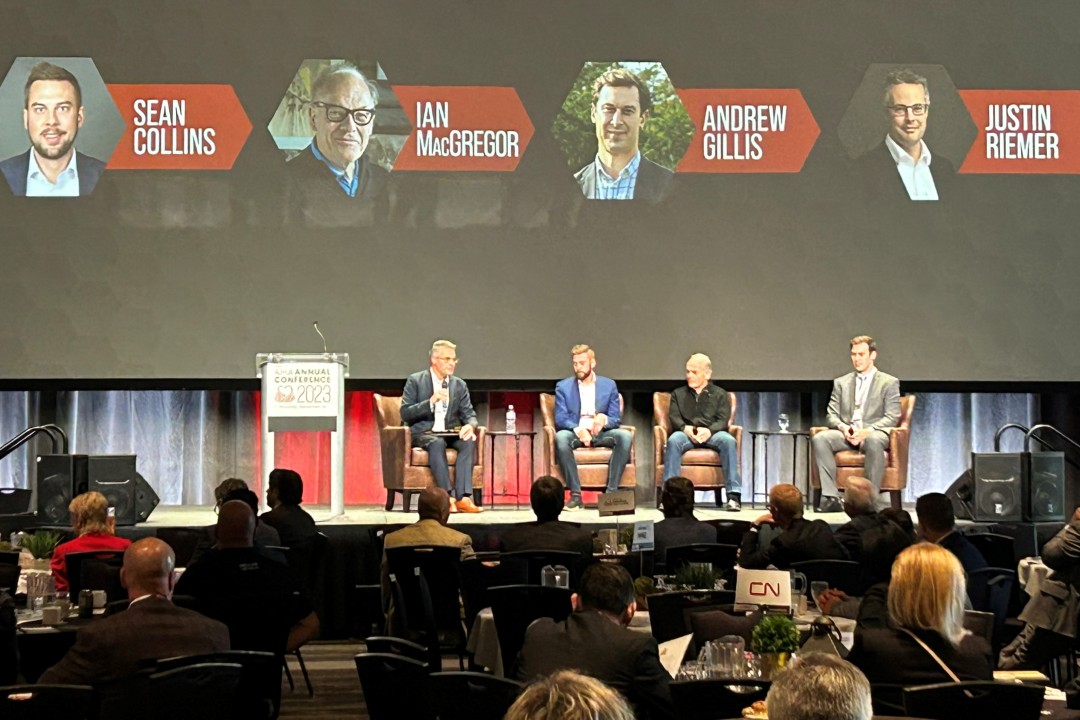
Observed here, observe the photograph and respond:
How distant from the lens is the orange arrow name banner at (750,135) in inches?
412

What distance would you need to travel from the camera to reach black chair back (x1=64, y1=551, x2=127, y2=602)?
5594mm

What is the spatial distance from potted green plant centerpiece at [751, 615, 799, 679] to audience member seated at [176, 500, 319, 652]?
170 cm

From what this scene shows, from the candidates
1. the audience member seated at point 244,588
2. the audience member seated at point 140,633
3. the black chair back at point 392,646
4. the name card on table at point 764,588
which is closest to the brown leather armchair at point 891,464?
the audience member seated at point 244,588

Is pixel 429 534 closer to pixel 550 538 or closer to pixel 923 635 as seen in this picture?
pixel 550 538

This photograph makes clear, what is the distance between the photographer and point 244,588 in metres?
5.06

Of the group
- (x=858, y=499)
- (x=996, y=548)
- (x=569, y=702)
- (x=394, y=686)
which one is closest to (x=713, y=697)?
(x=394, y=686)

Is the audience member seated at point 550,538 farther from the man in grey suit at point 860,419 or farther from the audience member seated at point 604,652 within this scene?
the man in grey suit at point 860,419

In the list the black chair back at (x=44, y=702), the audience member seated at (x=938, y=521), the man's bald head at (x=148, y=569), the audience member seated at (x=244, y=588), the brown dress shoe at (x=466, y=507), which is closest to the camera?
the black chair back at (x=44, y=702)

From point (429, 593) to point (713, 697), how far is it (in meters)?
2.92

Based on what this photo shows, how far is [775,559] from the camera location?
20.4 ft

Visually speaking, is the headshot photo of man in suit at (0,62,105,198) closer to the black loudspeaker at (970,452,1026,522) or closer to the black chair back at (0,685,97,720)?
the black loudspeaker at (970,452,1026,522)

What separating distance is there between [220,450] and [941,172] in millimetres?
6100

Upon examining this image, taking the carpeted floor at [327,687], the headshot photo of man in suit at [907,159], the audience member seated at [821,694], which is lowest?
the carpeted floor at [327,687]

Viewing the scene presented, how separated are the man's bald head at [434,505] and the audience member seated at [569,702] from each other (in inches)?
180
